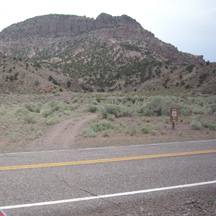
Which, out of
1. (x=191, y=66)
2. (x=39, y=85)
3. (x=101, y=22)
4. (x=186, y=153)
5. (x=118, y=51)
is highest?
(x=101, y=22)

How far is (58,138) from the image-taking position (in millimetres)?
11219

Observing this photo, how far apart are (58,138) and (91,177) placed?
243 inches

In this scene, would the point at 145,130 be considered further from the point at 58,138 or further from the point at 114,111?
the point at 114,111

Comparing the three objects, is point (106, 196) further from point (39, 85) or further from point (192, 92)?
point (39, 85)

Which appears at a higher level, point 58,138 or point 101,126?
point 101,126

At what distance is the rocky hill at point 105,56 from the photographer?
59.5 meters

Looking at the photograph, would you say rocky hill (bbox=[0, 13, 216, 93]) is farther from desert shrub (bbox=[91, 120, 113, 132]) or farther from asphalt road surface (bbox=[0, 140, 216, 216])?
asphalt road surface (bbox=[0, 140, 216, 216])

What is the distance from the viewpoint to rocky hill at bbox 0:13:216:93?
59.5 meters

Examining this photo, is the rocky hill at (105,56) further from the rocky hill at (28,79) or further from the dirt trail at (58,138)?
the dirt trail at (58,138)

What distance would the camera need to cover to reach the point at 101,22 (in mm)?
142125

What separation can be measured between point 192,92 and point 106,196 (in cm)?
4595

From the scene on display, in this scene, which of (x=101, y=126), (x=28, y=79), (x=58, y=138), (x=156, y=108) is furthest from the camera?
(x=28, y=79)

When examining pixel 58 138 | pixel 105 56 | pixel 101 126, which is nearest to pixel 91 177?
pixel 58 138

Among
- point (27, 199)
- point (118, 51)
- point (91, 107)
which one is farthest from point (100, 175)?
point (118, 51)
